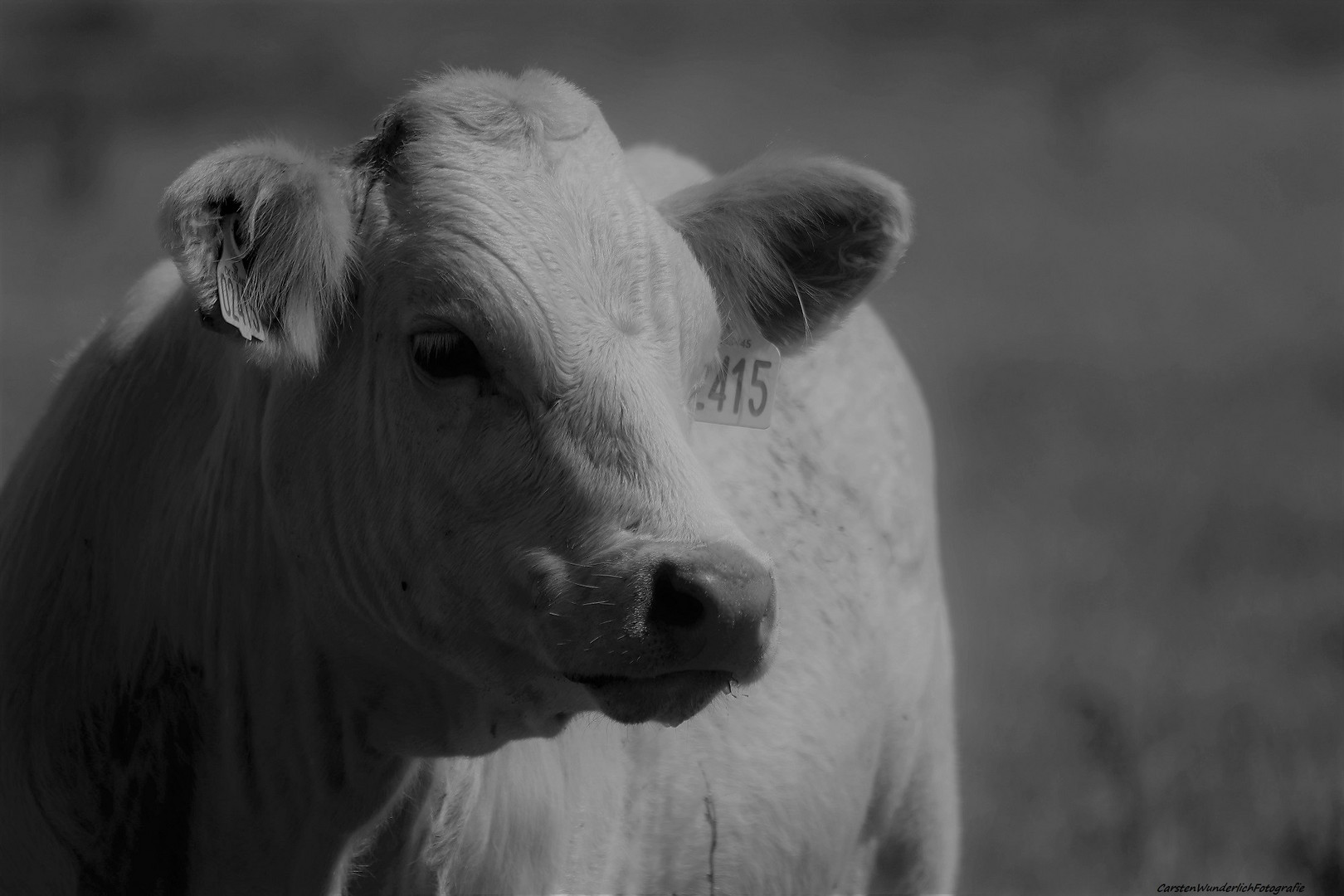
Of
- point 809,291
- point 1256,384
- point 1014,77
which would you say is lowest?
point 809,291

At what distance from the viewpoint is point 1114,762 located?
6266mm

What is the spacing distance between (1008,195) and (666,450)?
16.8 m

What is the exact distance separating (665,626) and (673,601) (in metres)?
0.04

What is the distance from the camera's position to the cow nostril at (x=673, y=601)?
2.21 m

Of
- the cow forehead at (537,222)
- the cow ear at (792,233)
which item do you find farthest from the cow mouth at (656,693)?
the cow ear at (792,233)

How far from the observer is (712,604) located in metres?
2.19

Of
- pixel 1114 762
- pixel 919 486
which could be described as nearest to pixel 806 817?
pixel 919 486

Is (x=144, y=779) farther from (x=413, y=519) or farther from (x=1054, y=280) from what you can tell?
(x=1054, y=280)

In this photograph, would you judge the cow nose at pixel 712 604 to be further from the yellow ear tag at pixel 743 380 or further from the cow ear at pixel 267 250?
the yellow ear tag at pixel 743 380

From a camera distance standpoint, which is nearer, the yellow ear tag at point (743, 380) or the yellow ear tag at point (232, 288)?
the yellow ear tag at point (232, 288)

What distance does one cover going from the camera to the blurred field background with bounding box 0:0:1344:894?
6.41 m

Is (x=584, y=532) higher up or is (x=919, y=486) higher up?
(x=919, y=486)

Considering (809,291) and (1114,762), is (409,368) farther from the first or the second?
(1114,762)

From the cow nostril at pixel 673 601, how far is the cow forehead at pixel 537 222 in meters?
0.39
